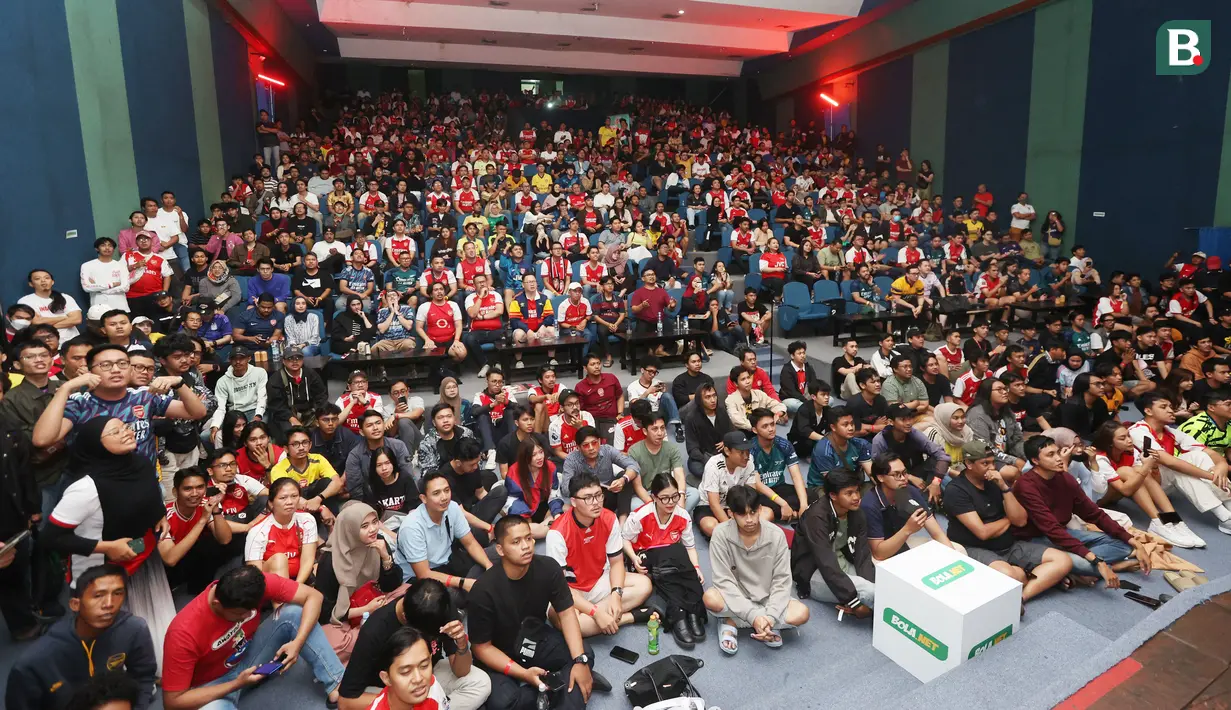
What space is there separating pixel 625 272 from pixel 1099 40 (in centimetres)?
885

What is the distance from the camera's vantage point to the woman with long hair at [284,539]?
410cm

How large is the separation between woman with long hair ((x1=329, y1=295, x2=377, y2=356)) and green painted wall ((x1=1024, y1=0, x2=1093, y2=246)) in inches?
466

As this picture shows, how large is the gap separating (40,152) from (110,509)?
5.06m

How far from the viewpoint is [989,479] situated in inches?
184

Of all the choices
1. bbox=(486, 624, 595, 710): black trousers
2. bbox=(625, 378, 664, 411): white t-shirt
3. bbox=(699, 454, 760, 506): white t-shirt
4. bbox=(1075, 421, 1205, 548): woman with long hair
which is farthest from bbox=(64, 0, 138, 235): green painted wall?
bbox=(1075, 421, 1205, 548): woman with long hair

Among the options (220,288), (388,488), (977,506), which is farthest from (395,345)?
(977,506)

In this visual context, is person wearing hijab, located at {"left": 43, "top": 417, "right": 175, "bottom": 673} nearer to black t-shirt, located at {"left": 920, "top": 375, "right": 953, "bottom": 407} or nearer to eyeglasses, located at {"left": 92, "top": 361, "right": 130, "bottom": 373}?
eyeglasses, located at {"left": 92, "top": 361, "right": 130, "bottom": 373}

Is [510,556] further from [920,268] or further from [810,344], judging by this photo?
[920,268]

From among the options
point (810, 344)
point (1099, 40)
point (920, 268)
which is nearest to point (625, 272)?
point (810, 344)

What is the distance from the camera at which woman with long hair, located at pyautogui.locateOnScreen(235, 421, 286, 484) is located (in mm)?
5180

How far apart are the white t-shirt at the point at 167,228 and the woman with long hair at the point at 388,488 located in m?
5.51

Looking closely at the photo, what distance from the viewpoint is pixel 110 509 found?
3611 mm

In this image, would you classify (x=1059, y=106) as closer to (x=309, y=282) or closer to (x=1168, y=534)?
(x=1168, y=534)

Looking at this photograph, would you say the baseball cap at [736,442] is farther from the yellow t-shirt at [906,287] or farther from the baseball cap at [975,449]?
the yellow t-shirt at [906,287]
